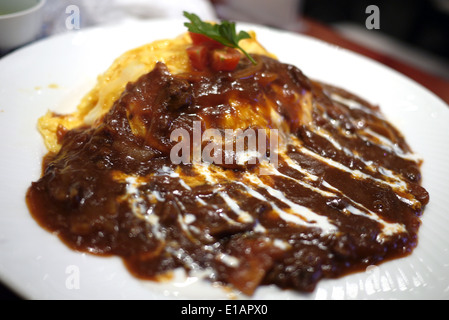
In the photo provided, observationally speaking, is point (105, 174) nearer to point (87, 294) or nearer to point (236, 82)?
point (87, 294)

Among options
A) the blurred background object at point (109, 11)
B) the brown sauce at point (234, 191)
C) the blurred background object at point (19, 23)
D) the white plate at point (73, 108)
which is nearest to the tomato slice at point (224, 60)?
the brown sauce at point (234, 191)

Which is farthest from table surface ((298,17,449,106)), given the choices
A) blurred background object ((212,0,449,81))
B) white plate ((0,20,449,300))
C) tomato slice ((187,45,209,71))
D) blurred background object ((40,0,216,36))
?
tomato slice ((187,45,209,71))

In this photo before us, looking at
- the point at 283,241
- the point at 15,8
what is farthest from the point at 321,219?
the point at 15,8

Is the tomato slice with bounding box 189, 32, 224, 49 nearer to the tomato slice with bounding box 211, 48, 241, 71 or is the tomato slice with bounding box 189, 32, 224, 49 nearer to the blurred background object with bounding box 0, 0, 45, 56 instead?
the tomato slice with bounding box 211, 48, 241, 71

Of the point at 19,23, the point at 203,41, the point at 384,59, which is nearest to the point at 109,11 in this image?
the point at 19,23

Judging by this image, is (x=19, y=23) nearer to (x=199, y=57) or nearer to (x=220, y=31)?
(x=199, y=57)

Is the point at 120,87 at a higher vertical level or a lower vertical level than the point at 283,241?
higher

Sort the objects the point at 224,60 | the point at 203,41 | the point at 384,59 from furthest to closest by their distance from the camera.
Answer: the point at 384,59 → the point at 203,41 → the point at 224,60
